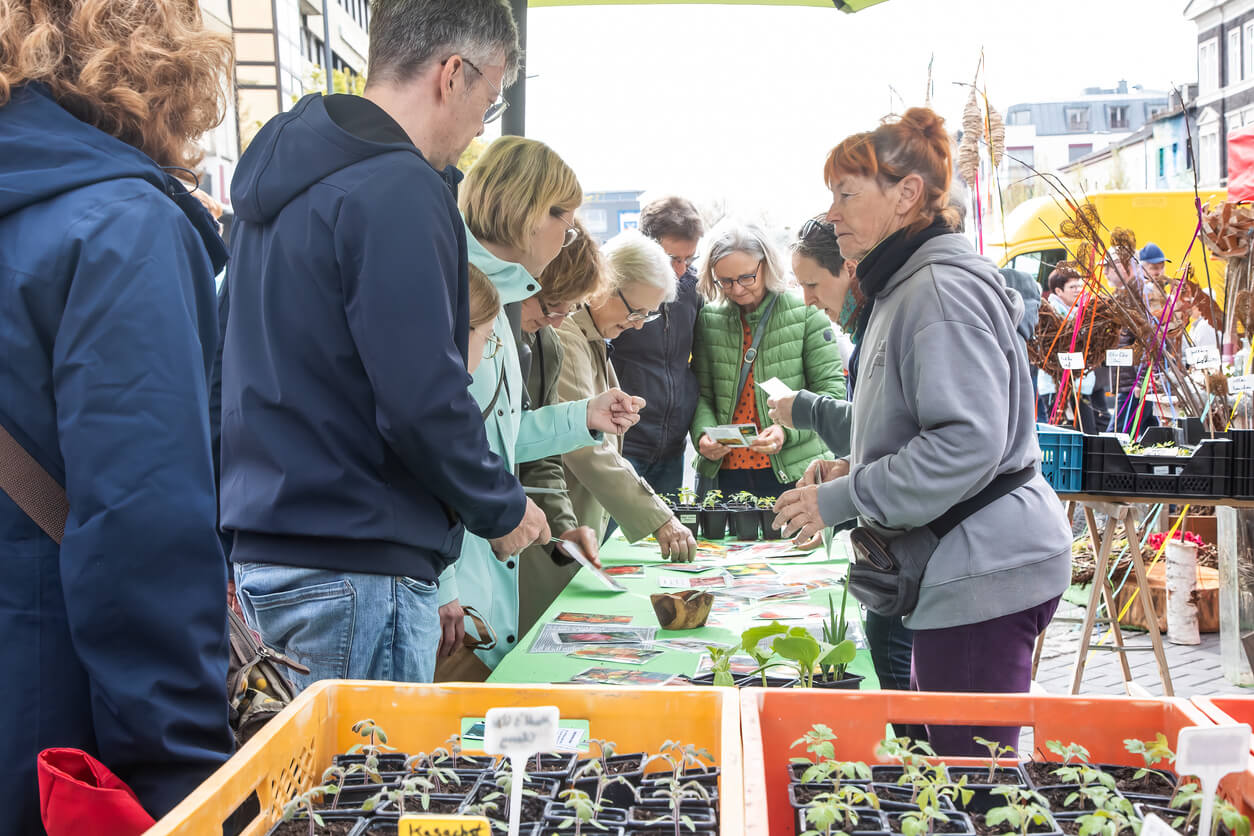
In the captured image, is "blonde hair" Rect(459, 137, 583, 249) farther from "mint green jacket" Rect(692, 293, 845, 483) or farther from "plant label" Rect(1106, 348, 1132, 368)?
"plant label" Rect(1106, 348, 1132, 368)

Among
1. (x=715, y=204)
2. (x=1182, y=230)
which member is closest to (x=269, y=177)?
(x=715, y=204)

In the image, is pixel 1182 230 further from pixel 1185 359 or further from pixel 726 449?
pixel 726 449

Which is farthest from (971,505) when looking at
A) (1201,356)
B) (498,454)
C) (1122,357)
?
(1122,357)

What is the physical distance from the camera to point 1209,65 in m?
25.8

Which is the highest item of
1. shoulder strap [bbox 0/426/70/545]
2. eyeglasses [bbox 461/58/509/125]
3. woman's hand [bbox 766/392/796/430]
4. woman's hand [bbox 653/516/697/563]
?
eyeglasses [bbox 461/58/509/125]

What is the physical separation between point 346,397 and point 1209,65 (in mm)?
30319

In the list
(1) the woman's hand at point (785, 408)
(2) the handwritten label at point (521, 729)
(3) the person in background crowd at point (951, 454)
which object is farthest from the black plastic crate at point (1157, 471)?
(2) the handwritten label at point (521, 729)

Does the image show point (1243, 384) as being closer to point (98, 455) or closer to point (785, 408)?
point (785, 408)

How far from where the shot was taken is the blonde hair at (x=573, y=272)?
2506 mm

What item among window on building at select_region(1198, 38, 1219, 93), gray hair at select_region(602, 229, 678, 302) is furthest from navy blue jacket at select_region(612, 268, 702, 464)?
window on building at select_region(1198, 38, 1219, 93)

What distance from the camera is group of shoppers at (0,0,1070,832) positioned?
3.13 ft

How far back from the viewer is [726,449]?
12.6 ft

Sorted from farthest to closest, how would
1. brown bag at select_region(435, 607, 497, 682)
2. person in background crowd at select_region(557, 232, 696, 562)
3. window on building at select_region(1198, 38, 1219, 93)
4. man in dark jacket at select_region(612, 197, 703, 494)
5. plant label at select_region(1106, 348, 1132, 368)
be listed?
1. window on building at select_region(1198, 38, 1219, 93)
2. plant label at select_region(1106, 348, 1132, 368)
3. man in dark jacket at select_region(612, 197, 703, 494)
4. person in background crowd at select_region(557, 232, 696, 562)
5. brown bag at select_region(435, 607, 497, 682)

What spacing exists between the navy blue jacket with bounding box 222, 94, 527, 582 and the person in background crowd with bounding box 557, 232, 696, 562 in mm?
1418
